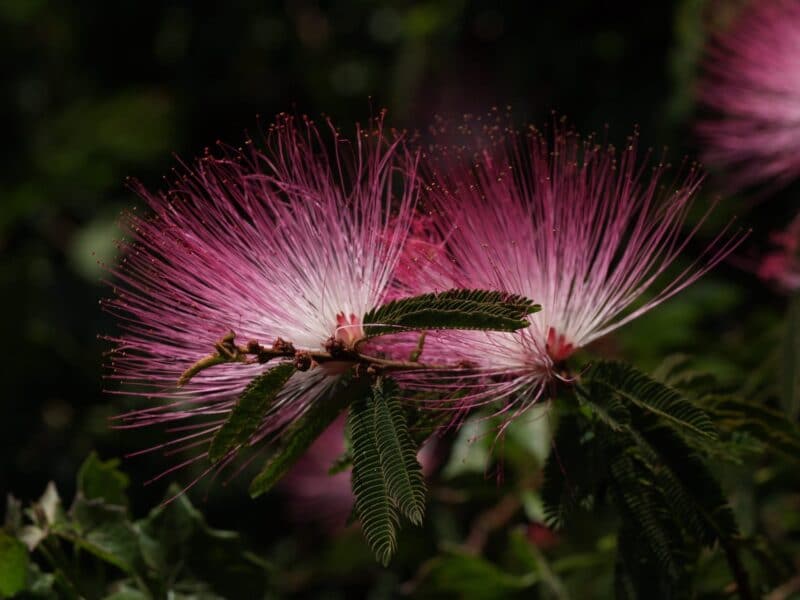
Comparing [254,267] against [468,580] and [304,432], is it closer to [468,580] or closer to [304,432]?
Result: [304,432]

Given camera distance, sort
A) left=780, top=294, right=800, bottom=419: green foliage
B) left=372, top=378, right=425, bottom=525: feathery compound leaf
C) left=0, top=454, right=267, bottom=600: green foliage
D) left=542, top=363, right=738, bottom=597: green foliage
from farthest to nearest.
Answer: left=780, top=294, right=800, bottom=419: green foliage, left=0, top=454, right=267, bottom=600: green foliage, left=542, top=363, right=738, bottom=597: green foliage, left=372, top=378, right=425, bottom=525: feathery compound leaf

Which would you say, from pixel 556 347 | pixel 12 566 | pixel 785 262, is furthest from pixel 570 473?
pixel 785 262

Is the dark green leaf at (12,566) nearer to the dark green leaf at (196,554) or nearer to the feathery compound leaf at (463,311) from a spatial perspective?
the dark green leaf at (196,554)

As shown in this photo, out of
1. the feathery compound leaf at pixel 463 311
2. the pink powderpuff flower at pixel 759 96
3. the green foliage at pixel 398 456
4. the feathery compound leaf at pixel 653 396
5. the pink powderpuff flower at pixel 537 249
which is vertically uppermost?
the pink powderpuff flower at pixel 759 96

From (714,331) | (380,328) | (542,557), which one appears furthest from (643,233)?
(714,331)

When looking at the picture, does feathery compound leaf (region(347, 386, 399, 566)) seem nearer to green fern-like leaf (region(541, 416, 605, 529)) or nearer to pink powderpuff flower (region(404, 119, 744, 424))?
pink powderpuff flower (region(404, 119, 744, 424))

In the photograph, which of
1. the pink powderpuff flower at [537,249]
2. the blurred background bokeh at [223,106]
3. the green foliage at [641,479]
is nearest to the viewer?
the green foliage at [641,479]

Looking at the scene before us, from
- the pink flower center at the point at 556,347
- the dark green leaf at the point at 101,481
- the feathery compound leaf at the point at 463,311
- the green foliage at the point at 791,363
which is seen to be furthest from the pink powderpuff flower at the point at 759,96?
the dark green leaf at the point at 101,481

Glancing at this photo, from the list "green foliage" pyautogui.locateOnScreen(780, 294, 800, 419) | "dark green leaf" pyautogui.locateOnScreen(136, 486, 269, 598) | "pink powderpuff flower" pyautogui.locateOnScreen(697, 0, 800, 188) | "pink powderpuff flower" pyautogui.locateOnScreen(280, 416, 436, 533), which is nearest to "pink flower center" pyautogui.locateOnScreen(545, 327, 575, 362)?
"green foliage" pyautogui.locateOnScreen(780, 294, 800, 419)
